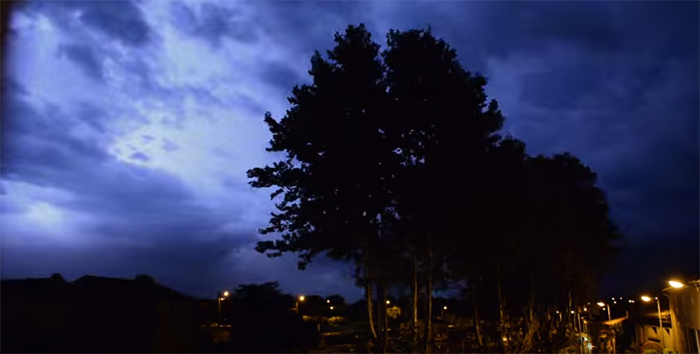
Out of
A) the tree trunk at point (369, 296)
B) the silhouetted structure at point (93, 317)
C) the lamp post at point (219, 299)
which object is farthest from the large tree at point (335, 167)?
the lamp post at point (219, 299)

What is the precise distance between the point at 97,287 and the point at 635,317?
108ft

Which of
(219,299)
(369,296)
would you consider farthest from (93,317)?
(219,299)

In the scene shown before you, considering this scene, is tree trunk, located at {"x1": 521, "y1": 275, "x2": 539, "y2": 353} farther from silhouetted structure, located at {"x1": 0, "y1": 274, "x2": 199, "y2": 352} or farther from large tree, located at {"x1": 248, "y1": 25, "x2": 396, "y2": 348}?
silhouetted structure, located at {"x1": 0, "y1": 274, "x2": 199, "y2": 352}

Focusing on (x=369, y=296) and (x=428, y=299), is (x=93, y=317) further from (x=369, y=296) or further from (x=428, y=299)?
(x=428, y=299)

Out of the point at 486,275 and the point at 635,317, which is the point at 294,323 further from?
the point at 635,317

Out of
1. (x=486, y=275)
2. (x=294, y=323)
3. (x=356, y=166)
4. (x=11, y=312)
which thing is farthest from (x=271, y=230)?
(x=486, y=275)

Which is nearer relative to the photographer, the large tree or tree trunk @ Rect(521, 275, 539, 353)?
the large tree

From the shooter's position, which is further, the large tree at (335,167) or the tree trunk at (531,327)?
the tree trunk at (531,327)

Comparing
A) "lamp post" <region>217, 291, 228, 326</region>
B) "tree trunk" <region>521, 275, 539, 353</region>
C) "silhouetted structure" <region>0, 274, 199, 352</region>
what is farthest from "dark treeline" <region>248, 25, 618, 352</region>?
"lamp post" <region>217, 291, 228, 326</region>

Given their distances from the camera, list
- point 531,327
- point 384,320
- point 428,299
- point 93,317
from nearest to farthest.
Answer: point 93,317 < point 384,320 < point 428,299 < point 531,327

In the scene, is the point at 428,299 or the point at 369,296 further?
the point at 428,299

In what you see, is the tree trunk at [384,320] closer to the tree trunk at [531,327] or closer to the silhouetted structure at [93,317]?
the silhouetted structure at [93,317]

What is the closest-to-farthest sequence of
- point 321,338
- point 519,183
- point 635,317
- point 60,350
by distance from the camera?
point 60,350
point 519,183
point 321,338
point 635,317

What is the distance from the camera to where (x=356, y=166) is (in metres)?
14.7
